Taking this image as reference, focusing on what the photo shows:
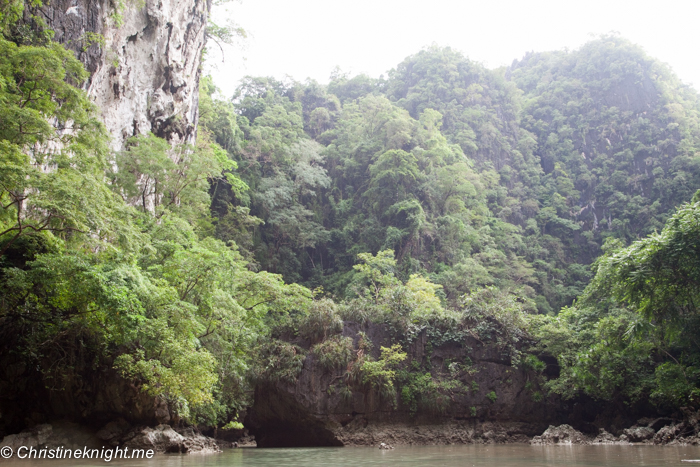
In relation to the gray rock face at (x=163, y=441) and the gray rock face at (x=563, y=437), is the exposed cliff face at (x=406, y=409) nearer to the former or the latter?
the gray rock face at (x=563, y=437)

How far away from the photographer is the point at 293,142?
3466 cm

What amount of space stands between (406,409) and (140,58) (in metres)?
16.9

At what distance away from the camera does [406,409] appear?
18.7 m

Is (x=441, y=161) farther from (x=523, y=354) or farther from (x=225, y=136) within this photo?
(x=523, y=354)

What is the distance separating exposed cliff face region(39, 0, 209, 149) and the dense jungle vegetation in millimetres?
1454

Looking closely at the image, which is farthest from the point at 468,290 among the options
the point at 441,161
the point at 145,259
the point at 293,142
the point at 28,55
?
the point at 28,55

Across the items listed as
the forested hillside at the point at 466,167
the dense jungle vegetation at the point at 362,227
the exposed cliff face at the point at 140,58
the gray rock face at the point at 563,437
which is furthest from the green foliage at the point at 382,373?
the exposed cliff face at the point at 140,58

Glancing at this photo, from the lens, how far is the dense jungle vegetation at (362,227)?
35.9 feet

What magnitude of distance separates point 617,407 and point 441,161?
18903 millimetres

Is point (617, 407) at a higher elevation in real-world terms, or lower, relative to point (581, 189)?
lower

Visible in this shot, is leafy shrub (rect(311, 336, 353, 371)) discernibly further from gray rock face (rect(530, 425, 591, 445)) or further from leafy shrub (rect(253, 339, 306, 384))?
gray rock face (rect(530, 425, 591, 445))

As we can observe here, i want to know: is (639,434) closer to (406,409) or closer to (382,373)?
(406,409)

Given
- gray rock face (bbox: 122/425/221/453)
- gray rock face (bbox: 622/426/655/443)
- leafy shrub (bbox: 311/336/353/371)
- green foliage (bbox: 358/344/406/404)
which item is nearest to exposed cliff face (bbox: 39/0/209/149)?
gray rock face (bbox: 122/425/221/453)

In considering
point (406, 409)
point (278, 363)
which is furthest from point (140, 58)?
point (406, 409)
